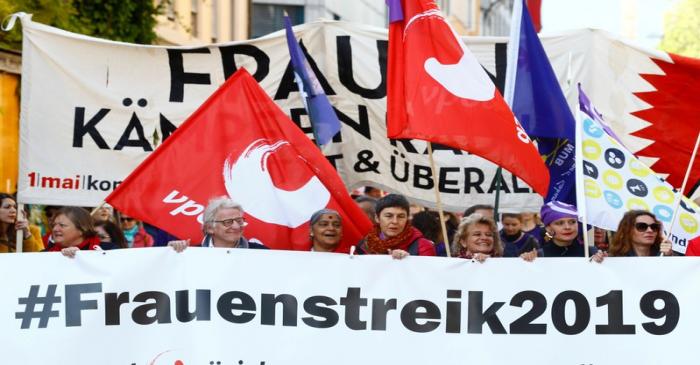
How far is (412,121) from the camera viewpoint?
7.32 metres

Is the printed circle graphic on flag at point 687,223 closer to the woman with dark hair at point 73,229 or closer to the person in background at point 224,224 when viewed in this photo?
the person in background at point 224,224

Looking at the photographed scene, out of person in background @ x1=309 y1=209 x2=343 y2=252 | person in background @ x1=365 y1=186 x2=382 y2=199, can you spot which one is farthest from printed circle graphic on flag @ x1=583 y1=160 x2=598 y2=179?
person in background @ x1=365 y1=186 x2=382 y2=199

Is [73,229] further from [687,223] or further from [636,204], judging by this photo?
[687,223]

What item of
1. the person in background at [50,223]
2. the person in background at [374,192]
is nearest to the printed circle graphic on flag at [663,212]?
the person in background at [50,223]

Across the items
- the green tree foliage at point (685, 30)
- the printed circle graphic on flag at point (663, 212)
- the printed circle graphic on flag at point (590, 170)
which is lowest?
the printed circle graphic on flag at point (663, 212)

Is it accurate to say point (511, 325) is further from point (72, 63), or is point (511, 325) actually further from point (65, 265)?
point (72, 63)

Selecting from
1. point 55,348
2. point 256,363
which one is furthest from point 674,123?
point 55,348

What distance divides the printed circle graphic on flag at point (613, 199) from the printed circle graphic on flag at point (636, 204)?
52 millimetres

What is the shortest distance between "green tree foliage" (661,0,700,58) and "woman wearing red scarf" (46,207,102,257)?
40821 millimetres

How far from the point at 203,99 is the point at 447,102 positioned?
2671 mm

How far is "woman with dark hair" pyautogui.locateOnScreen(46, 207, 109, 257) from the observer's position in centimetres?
768

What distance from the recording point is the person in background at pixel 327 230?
7.72 meters

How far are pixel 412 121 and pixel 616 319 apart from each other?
1.49 m

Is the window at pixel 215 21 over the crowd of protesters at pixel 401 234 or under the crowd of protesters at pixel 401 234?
over
